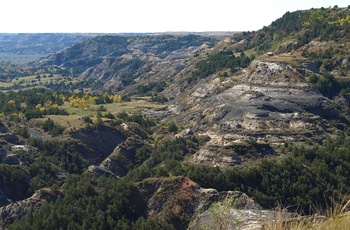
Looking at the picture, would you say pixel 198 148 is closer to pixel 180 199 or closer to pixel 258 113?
pixel 258 113

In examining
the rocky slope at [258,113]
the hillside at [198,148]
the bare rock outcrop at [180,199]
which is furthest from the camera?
the rocky slope at [258,113]

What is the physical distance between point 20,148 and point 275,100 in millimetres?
55262

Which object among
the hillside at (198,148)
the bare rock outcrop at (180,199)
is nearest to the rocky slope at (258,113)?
the hillside at (198,148)

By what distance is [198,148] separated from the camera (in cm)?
7400

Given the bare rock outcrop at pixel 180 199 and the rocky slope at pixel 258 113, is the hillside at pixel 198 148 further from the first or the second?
the rocky slope at pixel 258 113

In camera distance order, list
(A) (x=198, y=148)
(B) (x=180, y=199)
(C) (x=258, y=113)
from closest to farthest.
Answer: (B) (x=180, y=199)
(A) (x=198, y=148)
(C) (x=258, y=113)

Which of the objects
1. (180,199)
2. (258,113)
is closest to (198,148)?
(258,113)

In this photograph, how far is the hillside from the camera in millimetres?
45062

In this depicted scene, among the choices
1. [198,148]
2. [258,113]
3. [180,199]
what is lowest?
[198,148]

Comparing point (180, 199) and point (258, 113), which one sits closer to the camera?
point (180, 199)

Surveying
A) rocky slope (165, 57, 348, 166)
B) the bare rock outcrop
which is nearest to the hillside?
the bare rock outcrop

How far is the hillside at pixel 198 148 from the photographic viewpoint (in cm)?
4506

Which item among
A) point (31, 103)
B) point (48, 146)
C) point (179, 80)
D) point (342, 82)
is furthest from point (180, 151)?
point (179, 80)

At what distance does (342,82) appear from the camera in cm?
9238
